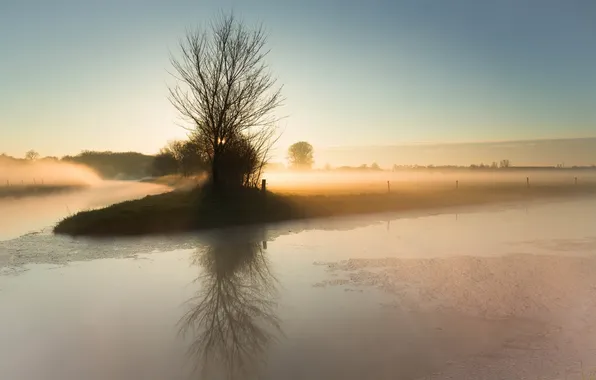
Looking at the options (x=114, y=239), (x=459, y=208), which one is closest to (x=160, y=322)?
(x=114, y=239)

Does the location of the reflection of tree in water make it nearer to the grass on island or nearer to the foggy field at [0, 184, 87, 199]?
the grass on island

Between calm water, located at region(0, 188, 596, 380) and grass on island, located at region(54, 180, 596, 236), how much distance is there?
2.00m

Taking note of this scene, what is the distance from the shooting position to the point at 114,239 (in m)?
13.5

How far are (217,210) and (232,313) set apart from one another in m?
12.0

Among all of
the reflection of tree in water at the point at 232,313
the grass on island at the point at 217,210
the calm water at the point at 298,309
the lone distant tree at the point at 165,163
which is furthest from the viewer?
the lone distant tree at the point at 165,163

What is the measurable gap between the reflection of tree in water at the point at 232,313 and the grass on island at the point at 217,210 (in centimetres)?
547

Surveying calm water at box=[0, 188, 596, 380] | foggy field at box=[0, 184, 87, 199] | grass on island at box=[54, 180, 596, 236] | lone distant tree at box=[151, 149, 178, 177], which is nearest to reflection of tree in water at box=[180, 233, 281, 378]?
calm water at box=[0, 188, 596, 380]

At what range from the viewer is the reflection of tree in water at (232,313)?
5156 millimetres

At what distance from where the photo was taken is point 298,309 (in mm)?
6836

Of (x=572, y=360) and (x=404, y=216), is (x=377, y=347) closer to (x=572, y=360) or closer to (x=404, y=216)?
(x=572, y=360)

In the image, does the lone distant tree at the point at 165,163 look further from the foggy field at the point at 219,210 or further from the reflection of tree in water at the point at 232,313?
the reflection of tree in water at the point at 232,313

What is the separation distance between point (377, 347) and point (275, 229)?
10.9 m

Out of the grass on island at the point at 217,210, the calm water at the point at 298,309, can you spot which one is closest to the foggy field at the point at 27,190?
the grass on island at the point at 217,210

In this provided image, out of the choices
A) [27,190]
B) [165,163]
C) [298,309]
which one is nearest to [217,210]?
[298,309]
